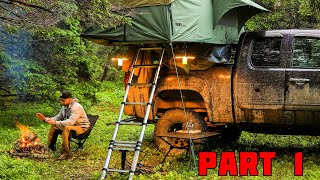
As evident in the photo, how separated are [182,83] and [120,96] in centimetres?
1275

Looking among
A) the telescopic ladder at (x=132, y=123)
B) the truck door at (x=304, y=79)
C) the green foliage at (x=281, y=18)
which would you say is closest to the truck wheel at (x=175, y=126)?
the telescopic ladder at (x=132, y=123)

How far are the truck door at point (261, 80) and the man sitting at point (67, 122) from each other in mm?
3145

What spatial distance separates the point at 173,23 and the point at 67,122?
2947 millimetres

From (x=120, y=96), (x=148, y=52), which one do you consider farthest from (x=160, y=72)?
(x=120, y=96)

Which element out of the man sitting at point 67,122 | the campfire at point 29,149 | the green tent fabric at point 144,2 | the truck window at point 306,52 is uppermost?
the green tent fabric at point 144,2

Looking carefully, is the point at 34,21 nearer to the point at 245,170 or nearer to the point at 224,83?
the point at 224,83

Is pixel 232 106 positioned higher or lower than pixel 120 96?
higher

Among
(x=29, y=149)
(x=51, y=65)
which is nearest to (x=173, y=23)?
(x=29, y=149)

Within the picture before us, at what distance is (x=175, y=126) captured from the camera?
343 inches

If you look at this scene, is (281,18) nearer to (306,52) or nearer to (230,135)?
(230,135)

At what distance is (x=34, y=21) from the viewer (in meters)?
6.68

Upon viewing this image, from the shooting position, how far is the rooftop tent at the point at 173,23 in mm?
7516

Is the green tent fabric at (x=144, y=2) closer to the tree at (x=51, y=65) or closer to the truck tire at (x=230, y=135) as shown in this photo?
the tree at (x=51, y=65)

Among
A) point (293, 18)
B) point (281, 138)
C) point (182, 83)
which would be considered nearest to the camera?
point (182, 83)
